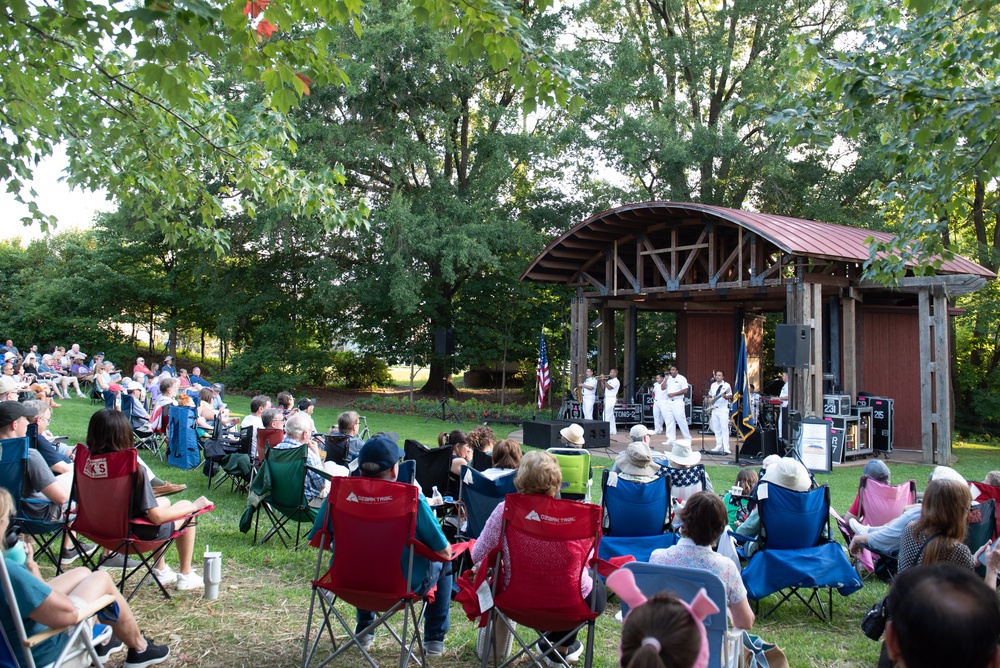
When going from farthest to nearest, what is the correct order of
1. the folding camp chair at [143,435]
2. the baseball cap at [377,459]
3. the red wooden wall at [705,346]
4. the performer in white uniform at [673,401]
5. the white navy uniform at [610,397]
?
the red wooden wall at [705,346] → the white navy uniform at [610,397] → the performer in white uniform at [673,401] → the folding camp chair at [143,435] → the baseball cap at [377,459]

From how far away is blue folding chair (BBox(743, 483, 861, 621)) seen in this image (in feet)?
14.9

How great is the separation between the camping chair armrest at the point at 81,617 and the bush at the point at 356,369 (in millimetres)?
24482

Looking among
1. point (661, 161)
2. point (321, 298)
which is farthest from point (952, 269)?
point (321, 298)

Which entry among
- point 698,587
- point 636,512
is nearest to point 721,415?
point 636,512

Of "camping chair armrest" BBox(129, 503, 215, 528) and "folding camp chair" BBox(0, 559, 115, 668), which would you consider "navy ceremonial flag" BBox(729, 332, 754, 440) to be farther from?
"folding camp chair" BBox(0, 559, 115, 668)

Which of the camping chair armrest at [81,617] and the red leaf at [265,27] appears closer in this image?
the camping chair armrest at [81,617]

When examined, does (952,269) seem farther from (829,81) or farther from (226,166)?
(226,166)

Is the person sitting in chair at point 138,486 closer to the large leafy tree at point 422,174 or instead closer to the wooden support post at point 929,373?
the wooden support post at point 929,373

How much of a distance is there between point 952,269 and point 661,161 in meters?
9.37

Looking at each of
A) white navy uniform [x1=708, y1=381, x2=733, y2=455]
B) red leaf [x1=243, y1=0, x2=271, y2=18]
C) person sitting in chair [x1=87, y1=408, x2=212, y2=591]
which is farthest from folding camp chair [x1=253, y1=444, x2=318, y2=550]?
white navy uniform [x1=708, y1=381, x2=733, y2=455]

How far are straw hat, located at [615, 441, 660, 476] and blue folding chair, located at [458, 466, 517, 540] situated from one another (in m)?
1.00

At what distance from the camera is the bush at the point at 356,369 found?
27.7 metres

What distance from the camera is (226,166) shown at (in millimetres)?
6801

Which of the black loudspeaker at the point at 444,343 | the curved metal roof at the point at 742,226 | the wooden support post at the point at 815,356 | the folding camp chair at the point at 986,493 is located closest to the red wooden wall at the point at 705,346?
the curved metal roof at the point at 742,226
